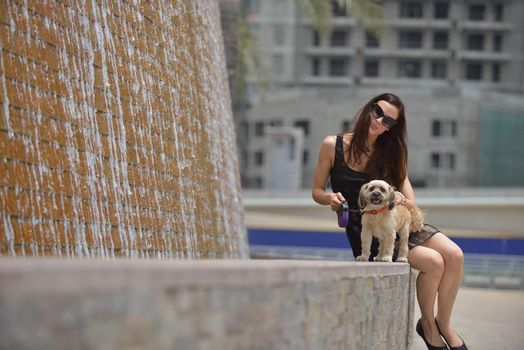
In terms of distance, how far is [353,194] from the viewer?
7375 millimetres

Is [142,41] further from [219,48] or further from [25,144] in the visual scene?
[219,48]

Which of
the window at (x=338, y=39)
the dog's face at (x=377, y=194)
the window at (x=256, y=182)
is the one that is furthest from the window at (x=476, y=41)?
the dog's face at (x=377, y=194)

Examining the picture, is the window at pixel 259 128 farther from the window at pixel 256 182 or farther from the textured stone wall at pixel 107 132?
the textured stone wall at pixel 107 132

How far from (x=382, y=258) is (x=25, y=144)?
229 cm

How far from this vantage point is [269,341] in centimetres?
371

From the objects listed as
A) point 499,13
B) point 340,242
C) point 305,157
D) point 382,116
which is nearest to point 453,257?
point 382,116

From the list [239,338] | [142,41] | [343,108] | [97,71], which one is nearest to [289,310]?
[239,338]

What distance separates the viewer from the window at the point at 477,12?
86250mm

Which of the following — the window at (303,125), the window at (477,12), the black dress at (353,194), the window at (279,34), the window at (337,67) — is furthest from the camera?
the window at (337,67)

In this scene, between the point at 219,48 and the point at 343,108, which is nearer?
the point at 219,48

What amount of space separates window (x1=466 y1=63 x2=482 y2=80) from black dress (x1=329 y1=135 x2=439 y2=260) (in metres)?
81.7

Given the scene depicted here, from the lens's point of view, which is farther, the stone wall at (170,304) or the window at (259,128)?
the window at (259,128)

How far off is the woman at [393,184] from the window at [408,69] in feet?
265

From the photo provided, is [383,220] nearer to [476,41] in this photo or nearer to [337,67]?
[337,67]
